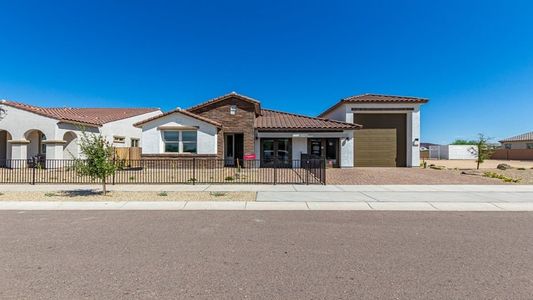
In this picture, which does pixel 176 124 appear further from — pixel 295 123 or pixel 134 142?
pixel 134 142

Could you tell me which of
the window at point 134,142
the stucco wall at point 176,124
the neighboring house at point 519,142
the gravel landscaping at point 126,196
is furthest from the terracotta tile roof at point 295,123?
the neighboring house at point 519,142

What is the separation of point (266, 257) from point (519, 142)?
5273cm

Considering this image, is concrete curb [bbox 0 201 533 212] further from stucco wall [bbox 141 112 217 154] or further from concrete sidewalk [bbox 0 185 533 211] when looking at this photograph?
stucco wall [bbox 141 112 217 154]

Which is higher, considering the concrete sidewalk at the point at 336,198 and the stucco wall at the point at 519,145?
the stucco wall at the point at 519,145

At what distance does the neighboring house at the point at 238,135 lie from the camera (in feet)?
63.1

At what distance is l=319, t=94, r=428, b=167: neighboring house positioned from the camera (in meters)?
22.0

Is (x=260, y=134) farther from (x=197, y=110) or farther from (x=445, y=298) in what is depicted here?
(x=445, y=298)

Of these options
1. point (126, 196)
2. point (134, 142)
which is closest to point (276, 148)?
point (126, 196)

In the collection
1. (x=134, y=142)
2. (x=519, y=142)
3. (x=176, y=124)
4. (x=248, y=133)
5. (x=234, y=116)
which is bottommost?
(x=134, y=142)

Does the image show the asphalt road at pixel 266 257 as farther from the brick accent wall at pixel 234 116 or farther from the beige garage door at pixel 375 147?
the beige garage door at pixel 375 147

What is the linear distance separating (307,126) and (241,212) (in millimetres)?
14286

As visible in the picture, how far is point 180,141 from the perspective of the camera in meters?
19.5

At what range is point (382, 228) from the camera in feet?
19.9

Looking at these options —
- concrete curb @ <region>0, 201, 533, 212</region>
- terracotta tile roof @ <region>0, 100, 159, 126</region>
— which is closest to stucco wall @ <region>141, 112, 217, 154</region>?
terracotta tile roof @ <region>0, 100, 159, 126</region>
